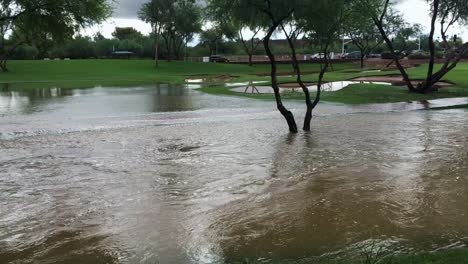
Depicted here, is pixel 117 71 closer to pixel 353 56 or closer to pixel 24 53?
pixel 24 53

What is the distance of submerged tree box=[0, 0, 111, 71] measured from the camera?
472 inches

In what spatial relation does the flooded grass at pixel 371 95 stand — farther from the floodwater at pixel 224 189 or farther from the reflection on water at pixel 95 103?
the floodwater at pixel 224 189

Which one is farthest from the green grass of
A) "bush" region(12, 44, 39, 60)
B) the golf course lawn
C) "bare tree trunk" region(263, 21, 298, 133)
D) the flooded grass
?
"bare tree trunk" region(263, 21, 298, 133)

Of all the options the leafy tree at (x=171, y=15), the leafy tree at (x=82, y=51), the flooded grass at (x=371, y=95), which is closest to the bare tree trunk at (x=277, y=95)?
the flooded grass at (x=371, y=95)

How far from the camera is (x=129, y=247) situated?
6.89 metres

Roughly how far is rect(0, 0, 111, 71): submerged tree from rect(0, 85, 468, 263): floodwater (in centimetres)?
316

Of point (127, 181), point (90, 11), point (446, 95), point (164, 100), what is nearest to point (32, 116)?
point (164, 100)

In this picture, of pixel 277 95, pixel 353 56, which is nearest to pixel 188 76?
pixel 277 95

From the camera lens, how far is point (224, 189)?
994cm

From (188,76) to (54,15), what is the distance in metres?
41.8

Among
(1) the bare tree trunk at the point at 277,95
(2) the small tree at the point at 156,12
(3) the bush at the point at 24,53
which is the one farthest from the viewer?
(3) the bush at the point at 24,53

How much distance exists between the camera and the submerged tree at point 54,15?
11984mm

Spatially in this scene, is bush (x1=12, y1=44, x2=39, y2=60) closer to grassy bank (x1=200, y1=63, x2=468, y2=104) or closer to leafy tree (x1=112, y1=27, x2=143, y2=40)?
leafy tree (x1=112, y1=27, x2=143, y2=40)

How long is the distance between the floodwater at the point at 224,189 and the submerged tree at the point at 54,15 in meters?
3.16
